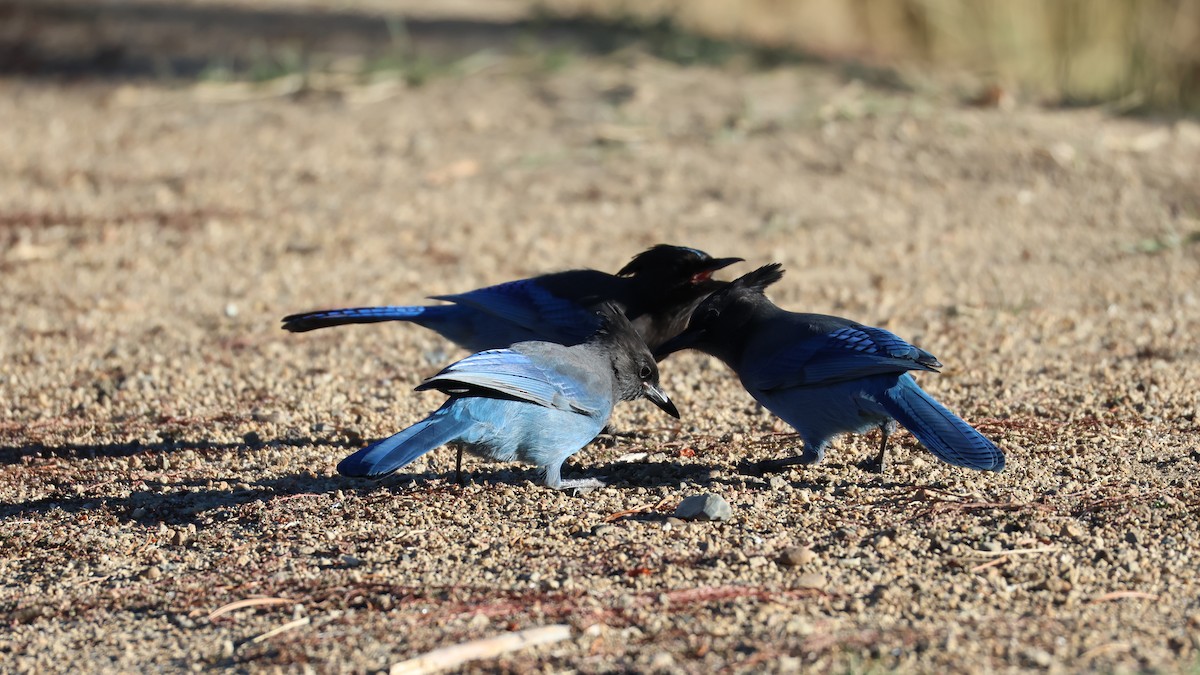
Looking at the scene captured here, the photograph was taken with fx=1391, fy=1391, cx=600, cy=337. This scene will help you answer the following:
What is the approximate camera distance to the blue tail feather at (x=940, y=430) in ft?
14.7

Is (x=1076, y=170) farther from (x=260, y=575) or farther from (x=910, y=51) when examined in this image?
(x=260, y=575)

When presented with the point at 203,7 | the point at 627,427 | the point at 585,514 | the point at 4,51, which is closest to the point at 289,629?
the point at 585,514

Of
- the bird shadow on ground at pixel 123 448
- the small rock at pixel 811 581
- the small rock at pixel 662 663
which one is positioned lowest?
the bird shadow on ground at pixel 123 448

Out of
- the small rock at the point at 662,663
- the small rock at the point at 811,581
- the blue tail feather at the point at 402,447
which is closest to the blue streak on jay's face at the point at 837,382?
the small rock at the point at 811,581

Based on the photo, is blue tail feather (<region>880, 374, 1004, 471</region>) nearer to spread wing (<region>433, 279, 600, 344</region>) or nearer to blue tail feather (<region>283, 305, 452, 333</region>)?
spread wing (<region>433, 279, 600, 344</region>)

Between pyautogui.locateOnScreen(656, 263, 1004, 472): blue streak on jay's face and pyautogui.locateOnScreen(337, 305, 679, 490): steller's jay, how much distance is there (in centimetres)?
43

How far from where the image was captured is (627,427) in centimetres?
586

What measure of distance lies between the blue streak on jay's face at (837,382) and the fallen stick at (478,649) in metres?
1.55

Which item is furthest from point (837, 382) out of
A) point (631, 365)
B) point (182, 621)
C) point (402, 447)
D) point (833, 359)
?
point (182, 621)

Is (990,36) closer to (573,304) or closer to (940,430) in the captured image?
(573,304)

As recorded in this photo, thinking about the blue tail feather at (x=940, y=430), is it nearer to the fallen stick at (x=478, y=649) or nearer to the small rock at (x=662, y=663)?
the small rock at (x=662, y=663)

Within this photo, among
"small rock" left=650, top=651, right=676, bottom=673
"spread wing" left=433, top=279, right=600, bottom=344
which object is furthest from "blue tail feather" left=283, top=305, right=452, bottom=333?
"small rock" left=650, top=651, right=676, bottom=673

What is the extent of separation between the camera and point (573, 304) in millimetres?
6082

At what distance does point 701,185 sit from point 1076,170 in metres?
2.45
